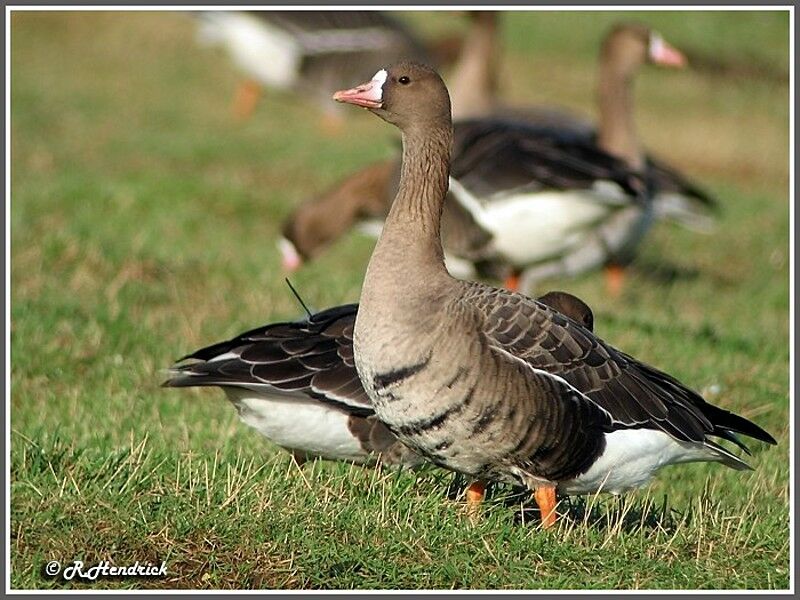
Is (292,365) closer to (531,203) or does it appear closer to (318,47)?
(531,203)

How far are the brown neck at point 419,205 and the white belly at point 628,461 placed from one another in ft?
3.61

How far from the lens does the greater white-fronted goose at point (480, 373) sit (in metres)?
5.30

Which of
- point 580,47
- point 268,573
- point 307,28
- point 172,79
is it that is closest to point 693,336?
point 268,573

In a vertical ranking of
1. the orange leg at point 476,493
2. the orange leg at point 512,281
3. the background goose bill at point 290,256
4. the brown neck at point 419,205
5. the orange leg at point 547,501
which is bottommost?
the background goose bill at point 290,256

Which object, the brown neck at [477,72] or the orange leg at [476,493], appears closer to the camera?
the orange leg at [476,493]

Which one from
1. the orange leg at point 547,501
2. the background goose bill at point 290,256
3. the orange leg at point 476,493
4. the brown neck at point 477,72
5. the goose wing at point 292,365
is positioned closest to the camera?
the orange leg at point 547,501

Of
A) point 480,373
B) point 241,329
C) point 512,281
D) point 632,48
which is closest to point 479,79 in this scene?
point 632,48

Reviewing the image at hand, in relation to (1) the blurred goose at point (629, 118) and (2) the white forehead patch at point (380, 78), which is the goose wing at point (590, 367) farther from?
(1) the blurred goose at point (629, 118)

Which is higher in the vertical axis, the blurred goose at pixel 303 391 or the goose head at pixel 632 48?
the goose head at pixel 632 48

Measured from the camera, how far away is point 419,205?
5.61 meters

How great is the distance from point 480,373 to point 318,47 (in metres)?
15.9

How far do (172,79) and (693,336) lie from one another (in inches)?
600

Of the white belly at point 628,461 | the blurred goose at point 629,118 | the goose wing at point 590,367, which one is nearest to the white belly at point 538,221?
the blurred goose at point 629,118

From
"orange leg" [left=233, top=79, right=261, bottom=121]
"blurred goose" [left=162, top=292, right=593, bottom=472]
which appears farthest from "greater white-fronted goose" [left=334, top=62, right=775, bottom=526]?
"orange leg" [left=233, top=79, right=261, bottom=121]
